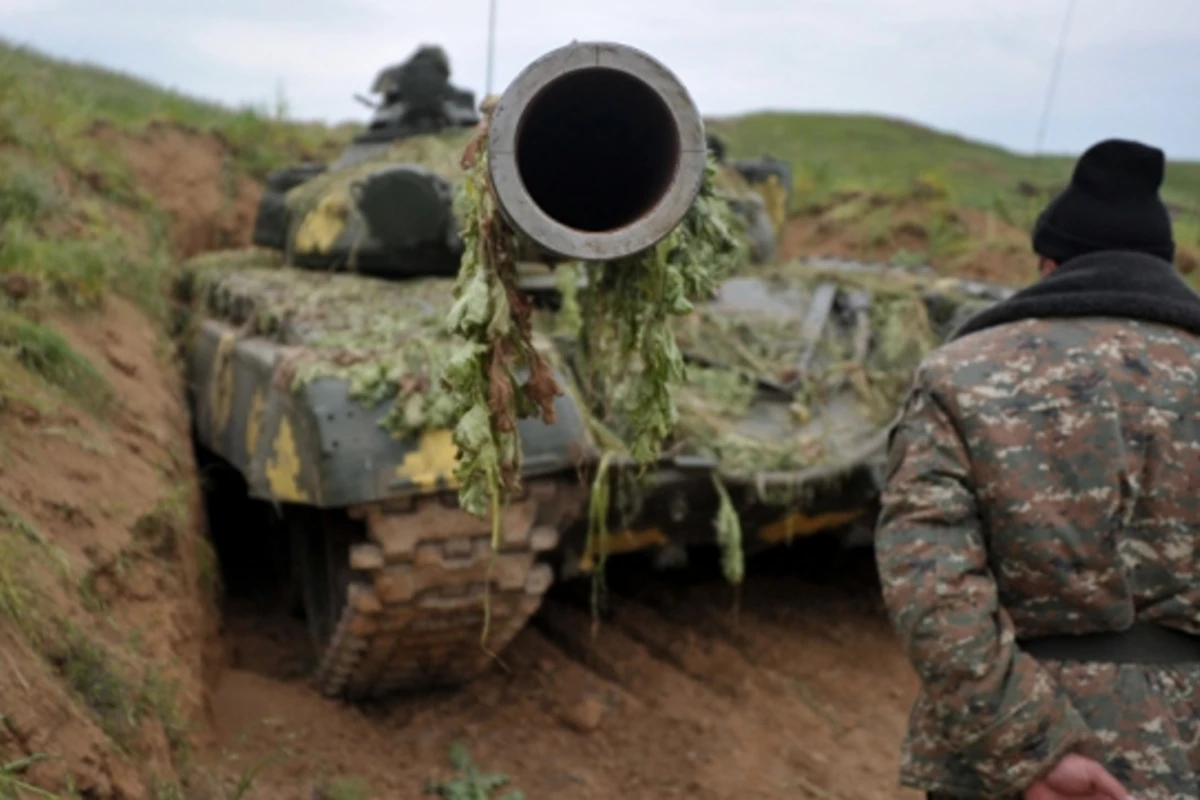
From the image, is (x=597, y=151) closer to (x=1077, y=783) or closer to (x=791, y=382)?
(x=1077, y=783)

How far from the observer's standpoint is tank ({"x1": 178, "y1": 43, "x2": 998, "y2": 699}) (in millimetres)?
4137

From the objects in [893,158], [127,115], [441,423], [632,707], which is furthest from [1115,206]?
[893,158]

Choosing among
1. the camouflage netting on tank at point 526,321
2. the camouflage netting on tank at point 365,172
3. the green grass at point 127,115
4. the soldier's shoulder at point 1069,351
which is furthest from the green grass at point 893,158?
the camouflage netting on tank at point 526,321

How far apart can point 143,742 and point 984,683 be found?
193 centimetres

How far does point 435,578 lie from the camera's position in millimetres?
4199

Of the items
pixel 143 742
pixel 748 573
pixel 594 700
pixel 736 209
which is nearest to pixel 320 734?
pixel 594 700

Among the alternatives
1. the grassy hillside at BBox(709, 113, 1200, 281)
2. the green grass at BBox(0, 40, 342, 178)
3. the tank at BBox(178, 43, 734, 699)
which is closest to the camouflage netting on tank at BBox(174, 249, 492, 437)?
the tank at BBox(178, 43, 734, 699)

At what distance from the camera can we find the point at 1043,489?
2.43 metres

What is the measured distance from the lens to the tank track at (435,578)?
4.14 m

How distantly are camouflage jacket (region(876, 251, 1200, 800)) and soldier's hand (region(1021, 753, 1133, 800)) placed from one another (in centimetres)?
3

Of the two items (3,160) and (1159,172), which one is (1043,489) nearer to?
(1159,172)

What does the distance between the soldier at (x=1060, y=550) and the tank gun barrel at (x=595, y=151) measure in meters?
0.76

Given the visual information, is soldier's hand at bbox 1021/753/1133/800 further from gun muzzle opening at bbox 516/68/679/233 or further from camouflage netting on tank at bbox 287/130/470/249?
camouflage netting on tank at bbox 287/130/470/249

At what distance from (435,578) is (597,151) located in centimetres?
229
